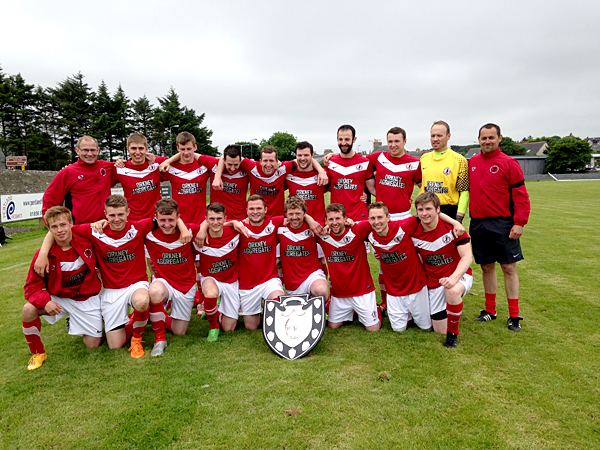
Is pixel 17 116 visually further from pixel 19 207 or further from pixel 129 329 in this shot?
pixel 129 329

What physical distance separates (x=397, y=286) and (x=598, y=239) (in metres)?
8.37

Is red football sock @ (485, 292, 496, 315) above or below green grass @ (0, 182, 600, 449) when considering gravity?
above

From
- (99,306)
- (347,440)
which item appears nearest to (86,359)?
(99,306)

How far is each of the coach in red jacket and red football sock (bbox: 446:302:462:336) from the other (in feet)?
2.80

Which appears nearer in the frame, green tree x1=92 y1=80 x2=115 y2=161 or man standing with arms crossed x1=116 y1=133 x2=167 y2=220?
man standing with arms crossed x1=116 y1=133 x2=167 y2=220

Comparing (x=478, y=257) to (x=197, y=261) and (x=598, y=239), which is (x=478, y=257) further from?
(x=598, y=239)

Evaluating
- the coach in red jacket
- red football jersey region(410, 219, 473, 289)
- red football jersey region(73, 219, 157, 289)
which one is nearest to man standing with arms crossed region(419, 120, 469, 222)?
the coach in red jacket

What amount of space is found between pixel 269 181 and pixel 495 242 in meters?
2.93

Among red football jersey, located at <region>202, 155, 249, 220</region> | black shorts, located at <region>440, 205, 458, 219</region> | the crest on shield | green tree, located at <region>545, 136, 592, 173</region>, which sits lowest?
the crest on shield

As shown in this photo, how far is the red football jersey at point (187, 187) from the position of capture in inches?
195

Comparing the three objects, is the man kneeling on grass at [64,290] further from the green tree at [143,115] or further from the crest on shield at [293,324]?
the green tree at [143,115]

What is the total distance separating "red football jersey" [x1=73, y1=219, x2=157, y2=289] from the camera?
3920 mm

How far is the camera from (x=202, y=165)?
16.7 ft

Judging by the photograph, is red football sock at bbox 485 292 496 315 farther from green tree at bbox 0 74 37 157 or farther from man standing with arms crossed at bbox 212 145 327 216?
green tree at bbox 0 74 37 157
